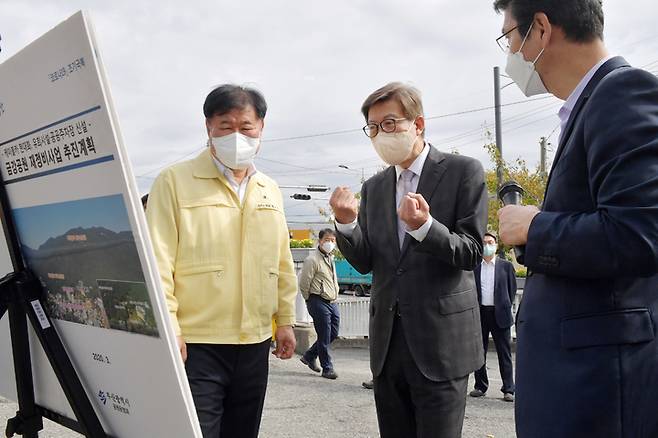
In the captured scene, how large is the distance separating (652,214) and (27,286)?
174 cm

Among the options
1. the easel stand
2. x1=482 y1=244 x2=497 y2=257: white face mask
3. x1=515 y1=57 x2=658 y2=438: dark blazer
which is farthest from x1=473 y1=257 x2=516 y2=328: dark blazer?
the easel stand

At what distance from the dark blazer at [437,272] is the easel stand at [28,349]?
119 centimetres

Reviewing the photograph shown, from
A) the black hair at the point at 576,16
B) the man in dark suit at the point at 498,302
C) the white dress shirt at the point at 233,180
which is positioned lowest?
the man in dark suit at the point at 498,302

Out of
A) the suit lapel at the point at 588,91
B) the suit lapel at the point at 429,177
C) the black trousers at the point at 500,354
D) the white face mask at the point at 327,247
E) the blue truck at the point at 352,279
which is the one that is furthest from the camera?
the blue truck at the point at 352,279

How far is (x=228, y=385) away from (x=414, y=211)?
1.08 m

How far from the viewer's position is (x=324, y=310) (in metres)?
8.07

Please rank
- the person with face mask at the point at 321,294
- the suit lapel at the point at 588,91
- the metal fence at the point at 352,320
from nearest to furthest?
the suit lapel at the point at 588,91 < the person with face mask at the point at 321,294 < the metal fence at the point at 352,320

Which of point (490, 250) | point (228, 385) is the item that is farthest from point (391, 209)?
point (490, 250)

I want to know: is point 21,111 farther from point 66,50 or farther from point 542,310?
point 542,310

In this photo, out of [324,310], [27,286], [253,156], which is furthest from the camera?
[324,310]

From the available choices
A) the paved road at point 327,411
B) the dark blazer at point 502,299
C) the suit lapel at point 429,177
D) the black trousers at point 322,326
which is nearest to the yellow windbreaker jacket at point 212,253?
the suit lapel at point 429,177

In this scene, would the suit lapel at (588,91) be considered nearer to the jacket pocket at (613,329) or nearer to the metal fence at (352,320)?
the jacket pocket at (613,329)

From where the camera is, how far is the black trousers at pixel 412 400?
226 cm

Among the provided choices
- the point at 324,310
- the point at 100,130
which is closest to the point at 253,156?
the point at 100,130
